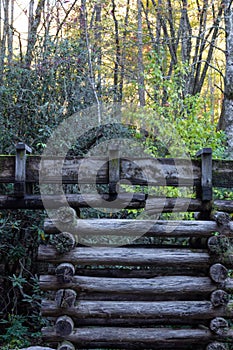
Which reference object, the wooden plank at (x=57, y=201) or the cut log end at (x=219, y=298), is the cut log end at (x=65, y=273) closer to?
the wooden plank at (x=57, y=201)

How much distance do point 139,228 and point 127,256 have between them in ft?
1.32

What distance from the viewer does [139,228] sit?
5586 mm

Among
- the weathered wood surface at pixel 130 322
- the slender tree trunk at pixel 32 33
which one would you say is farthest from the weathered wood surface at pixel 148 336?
the slender tree trunk at pixel 32 33

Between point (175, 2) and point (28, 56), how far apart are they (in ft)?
33.0

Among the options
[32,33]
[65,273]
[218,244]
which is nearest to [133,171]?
[218,244]

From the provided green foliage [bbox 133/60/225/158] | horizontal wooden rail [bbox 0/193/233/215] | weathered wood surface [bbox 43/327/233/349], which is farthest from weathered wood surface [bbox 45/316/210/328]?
green foliage [bbox 133/60/225/158]

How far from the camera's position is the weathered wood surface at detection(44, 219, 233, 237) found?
219 inches

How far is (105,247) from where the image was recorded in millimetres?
5656

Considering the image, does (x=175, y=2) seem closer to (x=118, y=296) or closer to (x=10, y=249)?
(x=10, y=249)

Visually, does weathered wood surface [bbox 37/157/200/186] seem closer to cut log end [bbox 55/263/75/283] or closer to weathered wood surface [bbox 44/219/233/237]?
weathered wood surface [bbox 44/219/233/237]

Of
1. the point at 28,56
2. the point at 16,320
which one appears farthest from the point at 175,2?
the point at 16,320

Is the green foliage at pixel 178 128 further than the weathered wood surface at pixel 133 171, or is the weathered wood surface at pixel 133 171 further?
the green foliage at pixel 178 128

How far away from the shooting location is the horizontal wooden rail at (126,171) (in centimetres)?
562

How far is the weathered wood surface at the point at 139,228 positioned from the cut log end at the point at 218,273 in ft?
1.42
